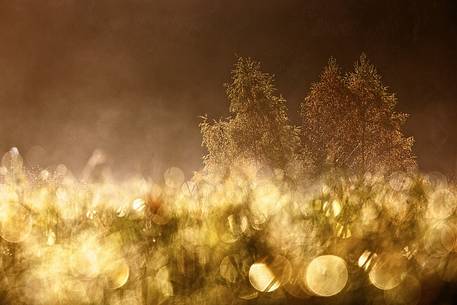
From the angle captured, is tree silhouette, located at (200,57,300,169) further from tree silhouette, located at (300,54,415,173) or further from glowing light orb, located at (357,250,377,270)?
glowing light orb, located at (357,250,377,270)

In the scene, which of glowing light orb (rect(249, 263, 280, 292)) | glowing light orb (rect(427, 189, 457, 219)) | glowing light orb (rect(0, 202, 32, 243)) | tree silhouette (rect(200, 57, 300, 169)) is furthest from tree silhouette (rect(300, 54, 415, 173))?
glowing light orb (rect(249, 263, 280, 292))

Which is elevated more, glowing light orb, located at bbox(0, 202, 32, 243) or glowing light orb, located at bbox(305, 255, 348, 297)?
glowing light orb, located at bbox(0, 202, 32, 243)

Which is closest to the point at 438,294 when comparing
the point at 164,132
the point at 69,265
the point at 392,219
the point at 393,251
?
the point at 393,251

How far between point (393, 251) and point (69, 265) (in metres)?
1.42

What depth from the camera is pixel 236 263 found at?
2.23 m

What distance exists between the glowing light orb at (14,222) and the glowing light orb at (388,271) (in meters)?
1.59

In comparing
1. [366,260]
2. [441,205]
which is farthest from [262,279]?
[441,205]

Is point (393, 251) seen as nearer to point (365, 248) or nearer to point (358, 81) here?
point (365, 248)

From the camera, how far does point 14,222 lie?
2537mm

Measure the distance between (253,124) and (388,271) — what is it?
35.1 meters

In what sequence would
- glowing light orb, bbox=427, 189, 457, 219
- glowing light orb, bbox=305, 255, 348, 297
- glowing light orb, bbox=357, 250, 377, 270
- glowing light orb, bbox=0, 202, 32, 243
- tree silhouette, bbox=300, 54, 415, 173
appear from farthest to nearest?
tree silhouette, bbox=300, 54, 415, 173
glowing light orb, bbox=427, 189, 457, 219
glowing light orb, bbox=0, 202, 32, 243
glowing light orb, bbox=357, 250, 377, 270
glowing light orb, bbox=305, 255, 348, 297

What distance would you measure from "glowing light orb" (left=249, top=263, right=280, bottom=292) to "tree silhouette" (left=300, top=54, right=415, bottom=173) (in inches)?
1422

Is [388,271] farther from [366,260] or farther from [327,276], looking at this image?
[327,276]

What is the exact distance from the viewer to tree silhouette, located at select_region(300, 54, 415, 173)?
3822 centimetres
